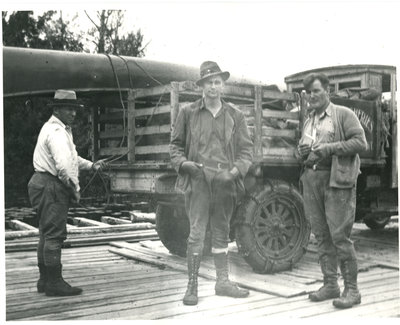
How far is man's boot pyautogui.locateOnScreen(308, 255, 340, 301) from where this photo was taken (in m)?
4.32

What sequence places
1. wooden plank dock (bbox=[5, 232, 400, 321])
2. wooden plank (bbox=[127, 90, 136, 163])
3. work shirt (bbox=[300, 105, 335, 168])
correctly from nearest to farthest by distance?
wooden plank dock (bbox=[5, 232, 400, 321]), work shirt (bbox=[300, 105, 335, 168]), wooden plank (bbox=[127, 90, 136, 163])

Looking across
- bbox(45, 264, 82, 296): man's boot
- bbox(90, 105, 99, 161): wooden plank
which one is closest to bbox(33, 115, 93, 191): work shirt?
bbox(45, 264, 82, 296): man's boot

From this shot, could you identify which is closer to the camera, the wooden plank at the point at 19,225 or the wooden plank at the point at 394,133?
the wooden plank at the point at 394,133

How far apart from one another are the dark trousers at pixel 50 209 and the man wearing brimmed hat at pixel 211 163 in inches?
39.3

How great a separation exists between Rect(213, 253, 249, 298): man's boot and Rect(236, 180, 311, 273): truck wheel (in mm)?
798

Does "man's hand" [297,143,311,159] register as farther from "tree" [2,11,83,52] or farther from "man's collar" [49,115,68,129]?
"tree" [2,11,83,52]

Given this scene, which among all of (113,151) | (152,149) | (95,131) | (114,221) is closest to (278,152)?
(152,149)

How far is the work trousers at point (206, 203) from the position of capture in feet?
14.1

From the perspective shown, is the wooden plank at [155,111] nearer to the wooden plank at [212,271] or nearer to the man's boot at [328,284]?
the wooden plank at [212,271]

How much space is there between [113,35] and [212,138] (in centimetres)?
266

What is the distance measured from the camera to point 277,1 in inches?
172

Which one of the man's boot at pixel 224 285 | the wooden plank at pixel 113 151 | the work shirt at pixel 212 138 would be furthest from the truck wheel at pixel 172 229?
the work shirt at pixel 212 138

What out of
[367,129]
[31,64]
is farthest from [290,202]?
[31,64]

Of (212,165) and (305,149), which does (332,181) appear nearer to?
(305,149)
